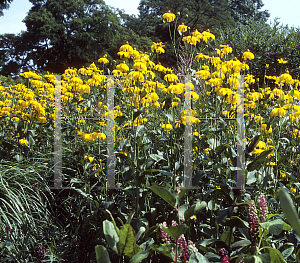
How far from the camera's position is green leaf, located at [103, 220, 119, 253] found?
28.5 inches

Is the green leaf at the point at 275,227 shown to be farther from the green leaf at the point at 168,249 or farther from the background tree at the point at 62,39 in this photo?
the background tree at the point at 62,39

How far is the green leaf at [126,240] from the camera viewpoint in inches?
28.9

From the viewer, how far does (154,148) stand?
8.07ft

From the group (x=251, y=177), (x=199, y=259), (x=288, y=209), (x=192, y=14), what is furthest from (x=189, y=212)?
(x=192, y=14)

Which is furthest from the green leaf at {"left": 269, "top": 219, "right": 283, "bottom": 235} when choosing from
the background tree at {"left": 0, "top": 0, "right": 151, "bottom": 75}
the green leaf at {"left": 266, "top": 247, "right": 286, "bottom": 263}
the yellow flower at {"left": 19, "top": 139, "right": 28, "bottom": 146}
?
the background tree at {"left": 0, "top": 0, "right": 151, "bottom": 75}

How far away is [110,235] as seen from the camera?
2.39 ft

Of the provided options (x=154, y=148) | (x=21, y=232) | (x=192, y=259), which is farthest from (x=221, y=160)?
(x=21, y=232)

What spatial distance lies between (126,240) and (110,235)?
5cm

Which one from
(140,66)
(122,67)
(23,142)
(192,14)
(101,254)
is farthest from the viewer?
(192,14)

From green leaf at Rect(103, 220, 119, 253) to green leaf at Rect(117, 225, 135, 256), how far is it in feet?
0.05

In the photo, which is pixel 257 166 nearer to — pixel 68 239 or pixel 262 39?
pixel 68 239

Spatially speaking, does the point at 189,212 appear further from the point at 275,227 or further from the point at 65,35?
the point at 65,35

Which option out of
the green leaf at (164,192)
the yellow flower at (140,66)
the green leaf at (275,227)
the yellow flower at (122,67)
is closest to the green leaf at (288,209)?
the green leaf at (164,192)

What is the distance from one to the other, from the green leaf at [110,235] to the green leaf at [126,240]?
2cm
